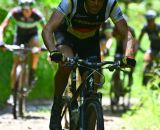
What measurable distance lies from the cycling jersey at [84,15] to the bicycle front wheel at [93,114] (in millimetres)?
1091

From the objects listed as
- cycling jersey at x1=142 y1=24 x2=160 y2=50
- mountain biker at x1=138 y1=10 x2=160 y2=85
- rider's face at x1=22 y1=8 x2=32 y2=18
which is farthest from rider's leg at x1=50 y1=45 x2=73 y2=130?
cycling jersey at x1=142 y1=24 x2=160 y2=50

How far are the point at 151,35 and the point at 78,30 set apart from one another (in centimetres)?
741

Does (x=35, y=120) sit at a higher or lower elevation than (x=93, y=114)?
lower

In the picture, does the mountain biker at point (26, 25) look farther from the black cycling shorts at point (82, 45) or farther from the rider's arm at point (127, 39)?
the rider's arm at point (127, 39)

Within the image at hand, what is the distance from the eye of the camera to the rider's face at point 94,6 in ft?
21.9

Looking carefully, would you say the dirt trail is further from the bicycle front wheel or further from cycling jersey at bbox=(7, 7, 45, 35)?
the bicycle front wheel

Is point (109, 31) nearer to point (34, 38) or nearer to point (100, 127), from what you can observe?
point (34, 38)

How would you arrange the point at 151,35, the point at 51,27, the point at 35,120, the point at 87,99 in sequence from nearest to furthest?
the point at 87,99 → the point at 51,27 → the point at 35,120 → the point at 151,35

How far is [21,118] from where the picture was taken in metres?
11.5

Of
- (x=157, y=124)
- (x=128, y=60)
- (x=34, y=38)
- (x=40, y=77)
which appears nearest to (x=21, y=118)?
(x=34, y=38)

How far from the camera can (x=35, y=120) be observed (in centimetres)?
1120

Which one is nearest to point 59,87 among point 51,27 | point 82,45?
point 82,45

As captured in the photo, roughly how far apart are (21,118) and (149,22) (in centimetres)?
452

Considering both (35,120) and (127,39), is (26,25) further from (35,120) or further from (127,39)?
(127,39)
